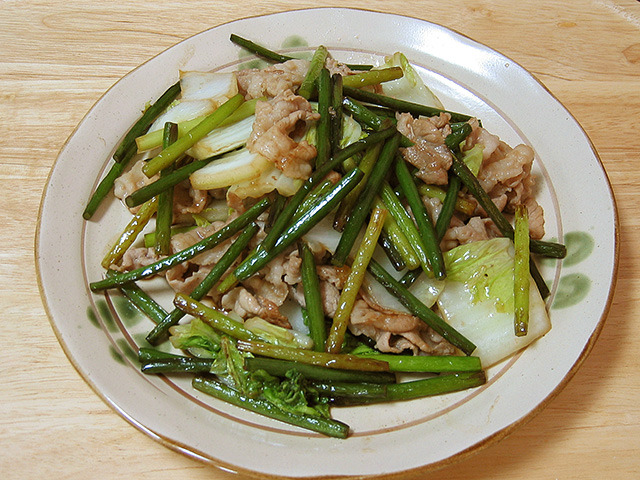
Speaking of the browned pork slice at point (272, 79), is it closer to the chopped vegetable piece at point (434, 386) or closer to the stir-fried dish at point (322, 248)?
the stir-fried dish at point (322, 248)

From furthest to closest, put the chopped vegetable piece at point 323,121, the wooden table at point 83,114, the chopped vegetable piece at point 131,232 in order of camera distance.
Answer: the chopped vegetable piece at point 131,232 < the chopped vegetable piece at point 323,121 < the wooden table at point 83,114

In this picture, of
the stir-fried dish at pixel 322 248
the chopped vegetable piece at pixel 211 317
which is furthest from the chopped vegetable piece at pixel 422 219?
the chopped vegetable piece at pixel 211 317

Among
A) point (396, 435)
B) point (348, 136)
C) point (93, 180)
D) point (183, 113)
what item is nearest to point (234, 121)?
point (183, 113)

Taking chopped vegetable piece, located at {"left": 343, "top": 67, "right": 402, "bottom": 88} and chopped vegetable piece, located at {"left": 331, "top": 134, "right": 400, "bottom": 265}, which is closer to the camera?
chopped vegetable piece, located at {"left": 331, "top": 134, "right": 400, "bottom": 265}

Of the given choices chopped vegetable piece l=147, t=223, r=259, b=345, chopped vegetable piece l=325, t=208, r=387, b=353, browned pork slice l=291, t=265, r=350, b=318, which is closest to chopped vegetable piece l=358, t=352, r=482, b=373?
chopped vegetable piece l=325, t=208, r=387, b=353

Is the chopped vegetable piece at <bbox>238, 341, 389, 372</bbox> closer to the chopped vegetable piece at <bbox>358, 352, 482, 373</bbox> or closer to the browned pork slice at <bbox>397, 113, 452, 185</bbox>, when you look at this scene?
the chopped vegetable piece at <bbox>358, 352, 482, 373</bbox>

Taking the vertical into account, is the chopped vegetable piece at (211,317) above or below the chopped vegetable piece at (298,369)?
above

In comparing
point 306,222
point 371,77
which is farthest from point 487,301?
point 371,77
